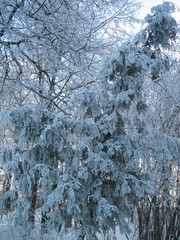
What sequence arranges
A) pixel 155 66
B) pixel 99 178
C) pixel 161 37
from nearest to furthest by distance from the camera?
pixel 99 178 < pixel 155 66 < pixel 161 37

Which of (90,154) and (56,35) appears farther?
(56,35)

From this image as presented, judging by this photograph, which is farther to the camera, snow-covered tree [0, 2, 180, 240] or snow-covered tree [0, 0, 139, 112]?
snow-covered tree [0, 0, 139, 112]

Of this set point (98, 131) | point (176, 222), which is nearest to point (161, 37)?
point (98, 131)

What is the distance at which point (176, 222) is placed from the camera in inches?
193

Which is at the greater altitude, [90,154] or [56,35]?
[56,35]

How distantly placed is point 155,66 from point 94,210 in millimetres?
2169

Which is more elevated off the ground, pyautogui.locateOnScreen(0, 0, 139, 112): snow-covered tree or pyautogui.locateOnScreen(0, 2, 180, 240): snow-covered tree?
pyautogui.locateOnScreen(0, 0, 139, 112): snow-covered tree

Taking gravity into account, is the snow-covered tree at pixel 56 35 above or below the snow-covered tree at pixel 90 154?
above

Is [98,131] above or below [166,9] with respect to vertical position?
below

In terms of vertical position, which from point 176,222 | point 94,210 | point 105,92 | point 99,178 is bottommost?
point 176,222

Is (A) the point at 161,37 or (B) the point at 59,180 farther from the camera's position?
(A) the point at 161,37

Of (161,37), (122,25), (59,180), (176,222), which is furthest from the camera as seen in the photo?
(122,25)

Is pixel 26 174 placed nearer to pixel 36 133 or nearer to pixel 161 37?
pixel 36 133

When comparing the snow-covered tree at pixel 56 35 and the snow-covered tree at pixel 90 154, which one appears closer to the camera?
the snow-covered tree at pixel 90 154
